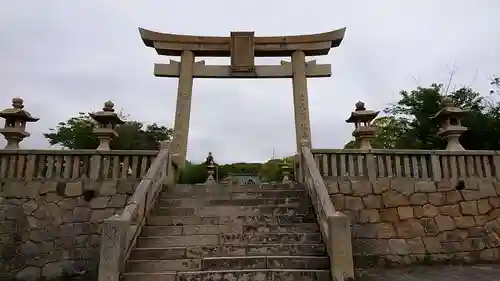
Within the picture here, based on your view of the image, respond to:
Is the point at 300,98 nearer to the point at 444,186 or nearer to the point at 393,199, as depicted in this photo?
the point at 393,199

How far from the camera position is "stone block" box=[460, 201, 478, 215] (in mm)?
6602

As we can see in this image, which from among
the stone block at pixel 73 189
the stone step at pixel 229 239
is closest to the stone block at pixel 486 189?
the stone step at pixel 229 239

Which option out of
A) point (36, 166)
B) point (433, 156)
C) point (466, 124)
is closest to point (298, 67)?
point (433, 156)

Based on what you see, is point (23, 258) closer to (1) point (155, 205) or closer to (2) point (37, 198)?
(2) point (37, 198)

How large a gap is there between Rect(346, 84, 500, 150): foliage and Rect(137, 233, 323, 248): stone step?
17.9 ft

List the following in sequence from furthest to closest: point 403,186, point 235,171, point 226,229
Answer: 1. point 235,171
2. point 403,186
3. point 226,229

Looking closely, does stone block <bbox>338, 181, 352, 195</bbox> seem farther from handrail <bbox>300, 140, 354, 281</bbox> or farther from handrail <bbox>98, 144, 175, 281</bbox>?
handrail <bbox>98, 144, 175, 281</bbox>

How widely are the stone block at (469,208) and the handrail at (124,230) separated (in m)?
5.50

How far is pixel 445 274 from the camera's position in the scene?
5.09m

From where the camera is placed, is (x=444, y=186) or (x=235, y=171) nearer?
(x=444, y=186)

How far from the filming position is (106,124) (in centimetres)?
833

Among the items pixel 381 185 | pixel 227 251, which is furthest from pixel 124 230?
pixel 381 185

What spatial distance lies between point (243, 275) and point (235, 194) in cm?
219

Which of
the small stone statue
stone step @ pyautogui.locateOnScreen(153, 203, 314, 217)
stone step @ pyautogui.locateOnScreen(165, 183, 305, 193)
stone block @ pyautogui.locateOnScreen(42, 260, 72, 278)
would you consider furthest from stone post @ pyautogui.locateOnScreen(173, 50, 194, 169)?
the small stone statue
